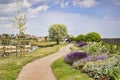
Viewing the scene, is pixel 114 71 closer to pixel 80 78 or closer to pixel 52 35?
pixel 80 78

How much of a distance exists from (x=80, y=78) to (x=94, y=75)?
3.14 feet

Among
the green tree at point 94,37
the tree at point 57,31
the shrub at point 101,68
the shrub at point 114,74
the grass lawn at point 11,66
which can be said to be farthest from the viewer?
the tree at point 57,31

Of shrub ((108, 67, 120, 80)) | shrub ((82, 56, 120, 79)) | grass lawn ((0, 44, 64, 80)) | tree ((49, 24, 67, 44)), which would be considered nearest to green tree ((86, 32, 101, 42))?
tree ((49, 24, 67, 44))

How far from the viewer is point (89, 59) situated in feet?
71.7

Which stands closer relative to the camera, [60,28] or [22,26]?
[22,26]

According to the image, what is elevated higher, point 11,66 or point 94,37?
point 94,37

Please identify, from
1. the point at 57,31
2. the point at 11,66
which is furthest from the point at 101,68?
the point at 57,31

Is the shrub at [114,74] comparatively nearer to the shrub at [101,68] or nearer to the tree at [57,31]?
the shrub at [101,68]

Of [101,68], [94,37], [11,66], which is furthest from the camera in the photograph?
[94,37]

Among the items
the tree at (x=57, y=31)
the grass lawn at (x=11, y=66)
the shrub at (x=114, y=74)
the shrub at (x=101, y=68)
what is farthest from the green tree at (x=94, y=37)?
the shrub at (x=114, y=74)

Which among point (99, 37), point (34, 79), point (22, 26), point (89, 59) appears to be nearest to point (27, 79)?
point (34, 79)

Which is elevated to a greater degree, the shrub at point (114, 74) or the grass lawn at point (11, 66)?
the shrub at point (114, 74)

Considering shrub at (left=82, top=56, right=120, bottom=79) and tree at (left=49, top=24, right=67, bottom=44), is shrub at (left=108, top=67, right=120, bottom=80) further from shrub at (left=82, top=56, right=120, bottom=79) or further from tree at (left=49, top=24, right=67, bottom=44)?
tree at (left=49, top=24, right=67, bottom=44)

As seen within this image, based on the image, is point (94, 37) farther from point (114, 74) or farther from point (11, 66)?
point (114, 74)
